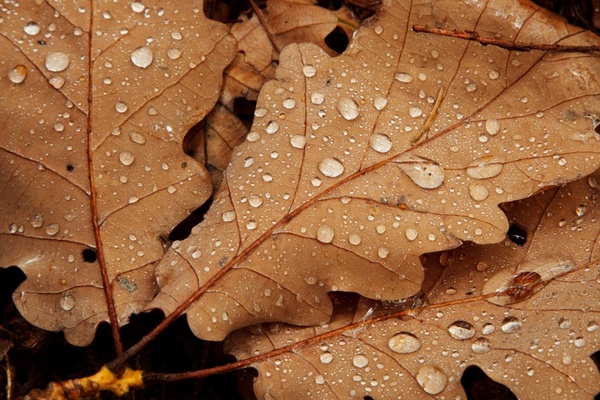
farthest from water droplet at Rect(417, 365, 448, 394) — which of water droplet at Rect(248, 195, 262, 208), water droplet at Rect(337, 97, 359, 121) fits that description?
water droplet at Rect(337, 97, 359, 121)

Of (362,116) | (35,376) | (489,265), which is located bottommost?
(35,376)

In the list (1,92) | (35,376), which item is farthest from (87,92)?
(35,376)

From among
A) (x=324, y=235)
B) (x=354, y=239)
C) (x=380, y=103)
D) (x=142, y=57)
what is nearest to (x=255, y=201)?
(x=324, y=235)

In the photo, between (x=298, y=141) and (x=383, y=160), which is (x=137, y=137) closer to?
(x=298, y=141)

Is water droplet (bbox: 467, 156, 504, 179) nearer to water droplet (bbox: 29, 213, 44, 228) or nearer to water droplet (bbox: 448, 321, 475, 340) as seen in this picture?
water droplet (bbox: 448, 321, 475, 340)

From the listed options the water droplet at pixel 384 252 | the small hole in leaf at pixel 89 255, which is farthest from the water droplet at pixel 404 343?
the small hole in leaf at pixel 89 255

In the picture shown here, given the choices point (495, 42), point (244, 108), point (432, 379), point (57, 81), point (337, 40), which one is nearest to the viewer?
point (432, 379)

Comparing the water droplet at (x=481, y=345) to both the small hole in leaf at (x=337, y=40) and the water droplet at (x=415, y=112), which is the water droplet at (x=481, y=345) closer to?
the water droplet at (x=415, y=112)

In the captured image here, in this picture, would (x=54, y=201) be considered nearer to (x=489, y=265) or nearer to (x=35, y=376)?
(x=35, y=376)
